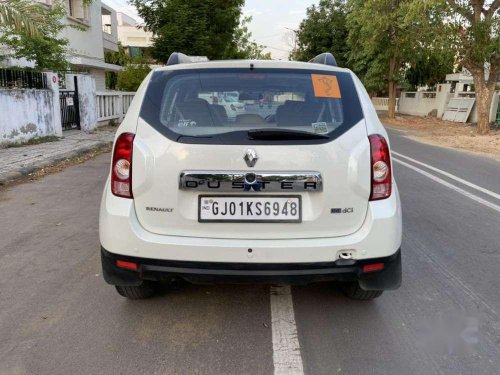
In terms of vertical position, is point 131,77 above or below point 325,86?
above

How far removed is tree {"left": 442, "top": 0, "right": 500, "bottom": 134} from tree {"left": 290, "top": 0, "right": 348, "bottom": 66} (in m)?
21.7

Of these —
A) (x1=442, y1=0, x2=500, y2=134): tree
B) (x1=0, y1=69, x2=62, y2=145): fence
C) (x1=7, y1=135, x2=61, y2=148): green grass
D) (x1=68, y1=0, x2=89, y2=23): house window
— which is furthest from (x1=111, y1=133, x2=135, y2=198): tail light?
(x1=68, y1=0, x2=89, y2=23): house window

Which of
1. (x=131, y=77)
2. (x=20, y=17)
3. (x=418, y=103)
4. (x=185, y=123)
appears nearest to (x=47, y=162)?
(x=20, y=17)

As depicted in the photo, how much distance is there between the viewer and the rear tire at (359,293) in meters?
3.26

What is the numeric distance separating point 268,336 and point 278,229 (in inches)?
28.2

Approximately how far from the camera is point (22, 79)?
11.7 m

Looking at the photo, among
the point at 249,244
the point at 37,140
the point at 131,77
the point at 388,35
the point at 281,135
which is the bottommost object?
the point at 37,140

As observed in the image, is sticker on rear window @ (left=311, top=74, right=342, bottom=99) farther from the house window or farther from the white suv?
the house window

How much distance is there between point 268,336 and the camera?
295cm

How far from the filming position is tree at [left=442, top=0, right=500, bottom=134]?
16625 mm

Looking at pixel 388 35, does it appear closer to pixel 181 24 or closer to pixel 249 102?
pixel 181 24

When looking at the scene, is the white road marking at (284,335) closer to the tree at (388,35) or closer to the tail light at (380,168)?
the tail light at (380,168)

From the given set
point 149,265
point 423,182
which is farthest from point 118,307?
point 423,182

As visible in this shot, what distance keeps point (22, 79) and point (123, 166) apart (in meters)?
10.4
